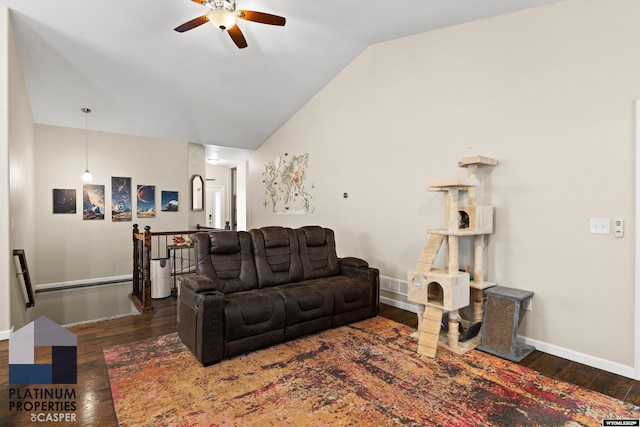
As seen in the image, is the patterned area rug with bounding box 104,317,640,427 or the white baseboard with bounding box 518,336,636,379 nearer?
the patterned area rug with bounding box 104,317,640,427

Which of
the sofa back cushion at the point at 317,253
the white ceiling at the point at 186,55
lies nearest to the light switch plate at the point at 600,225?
the white ceiling at the point at 186,55

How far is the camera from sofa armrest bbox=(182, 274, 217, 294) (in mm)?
2895

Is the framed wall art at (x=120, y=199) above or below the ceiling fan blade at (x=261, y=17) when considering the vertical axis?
below

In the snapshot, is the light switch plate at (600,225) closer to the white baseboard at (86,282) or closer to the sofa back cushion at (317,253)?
the sofa back cushion at (317,253)

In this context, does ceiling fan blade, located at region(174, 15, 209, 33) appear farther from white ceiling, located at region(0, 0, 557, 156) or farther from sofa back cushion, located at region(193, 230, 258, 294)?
sofa back cushion, located at region(193, 230, 258, 294)

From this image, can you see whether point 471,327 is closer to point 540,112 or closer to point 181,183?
point 540,112

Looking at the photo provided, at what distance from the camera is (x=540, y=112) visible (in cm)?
308

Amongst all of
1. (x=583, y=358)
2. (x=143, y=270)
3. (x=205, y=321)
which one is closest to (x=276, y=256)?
(x=205, y=321)

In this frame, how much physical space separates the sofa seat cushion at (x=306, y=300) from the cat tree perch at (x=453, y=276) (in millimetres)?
883

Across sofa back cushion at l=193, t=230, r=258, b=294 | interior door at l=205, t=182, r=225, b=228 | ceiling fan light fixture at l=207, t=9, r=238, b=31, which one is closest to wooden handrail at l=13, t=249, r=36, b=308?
sofa back cushion at l=193, t=230, r=258, b=294

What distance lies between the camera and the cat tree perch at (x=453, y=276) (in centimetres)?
305

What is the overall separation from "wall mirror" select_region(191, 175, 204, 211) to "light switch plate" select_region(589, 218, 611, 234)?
6.66 metres

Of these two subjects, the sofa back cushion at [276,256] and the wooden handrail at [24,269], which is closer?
the wooden handrail at [24,269]

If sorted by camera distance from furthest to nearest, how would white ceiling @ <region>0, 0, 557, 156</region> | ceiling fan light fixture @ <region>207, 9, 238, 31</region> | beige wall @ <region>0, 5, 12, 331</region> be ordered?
white ceiling @ <region>0, 0, 557, 156</region> → beige wall @ <region>0, 5, 12, 331</region> → ceiling fan light fixture @ <region>207, 9, 238, 31</region>
